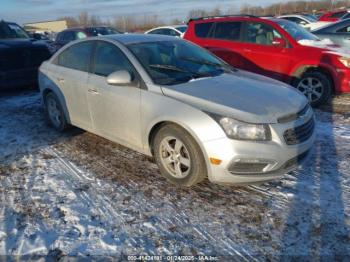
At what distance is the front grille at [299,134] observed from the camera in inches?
123

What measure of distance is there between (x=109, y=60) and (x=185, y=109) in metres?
1.50

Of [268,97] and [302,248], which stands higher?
[268,97]

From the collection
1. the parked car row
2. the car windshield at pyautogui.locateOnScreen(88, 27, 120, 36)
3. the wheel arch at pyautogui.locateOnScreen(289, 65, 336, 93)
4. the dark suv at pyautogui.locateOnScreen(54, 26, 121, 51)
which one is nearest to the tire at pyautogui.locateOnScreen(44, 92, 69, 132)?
the parked car row

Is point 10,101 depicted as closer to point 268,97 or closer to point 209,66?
point 209,66

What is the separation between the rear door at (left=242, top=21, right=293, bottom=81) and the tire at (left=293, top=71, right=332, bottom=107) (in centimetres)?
36

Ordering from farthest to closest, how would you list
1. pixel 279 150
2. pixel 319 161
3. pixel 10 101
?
pixel 10 101, pixel 319 161, pixel 279 150

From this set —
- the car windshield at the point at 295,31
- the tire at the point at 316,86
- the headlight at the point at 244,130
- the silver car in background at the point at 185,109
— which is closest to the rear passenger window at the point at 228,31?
the car windshield at the point at 295,31

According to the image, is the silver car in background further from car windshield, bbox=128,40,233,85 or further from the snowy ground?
the snowy ground

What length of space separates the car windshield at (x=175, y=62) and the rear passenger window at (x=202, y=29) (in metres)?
3.32

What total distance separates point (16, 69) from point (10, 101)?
901mm

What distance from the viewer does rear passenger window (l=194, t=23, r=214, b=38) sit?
25.3 feet

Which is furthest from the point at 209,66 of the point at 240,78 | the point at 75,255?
the point at 75,255

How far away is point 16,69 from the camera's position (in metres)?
7.70

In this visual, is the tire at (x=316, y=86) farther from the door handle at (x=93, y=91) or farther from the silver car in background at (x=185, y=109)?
the door handle at (x=93, y=91)
